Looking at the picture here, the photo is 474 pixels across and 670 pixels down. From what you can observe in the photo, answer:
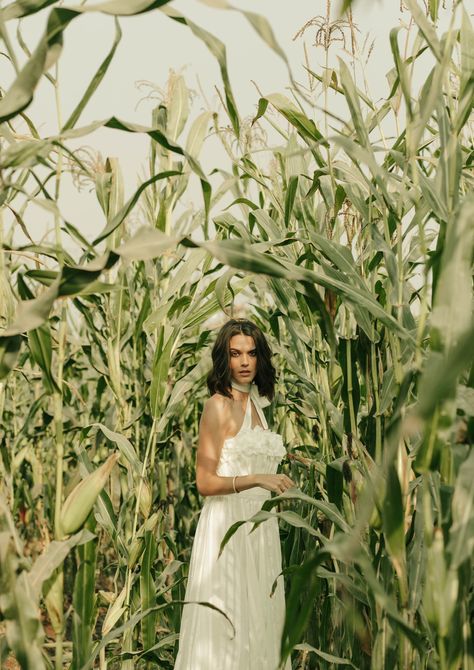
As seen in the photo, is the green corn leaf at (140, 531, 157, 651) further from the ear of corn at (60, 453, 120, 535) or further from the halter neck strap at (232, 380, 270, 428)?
the ear of corn at (60, 453, 120, 535)

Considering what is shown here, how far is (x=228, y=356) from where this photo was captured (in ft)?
8.64

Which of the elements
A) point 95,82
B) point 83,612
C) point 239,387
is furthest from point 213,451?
point 95,82

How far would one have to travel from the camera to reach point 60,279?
4.01 ft

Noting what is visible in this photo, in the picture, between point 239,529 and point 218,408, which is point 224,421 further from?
point 239,529

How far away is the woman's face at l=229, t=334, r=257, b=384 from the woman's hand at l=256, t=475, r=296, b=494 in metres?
0.38

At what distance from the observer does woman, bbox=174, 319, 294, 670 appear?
243cm

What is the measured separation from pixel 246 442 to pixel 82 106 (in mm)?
1355

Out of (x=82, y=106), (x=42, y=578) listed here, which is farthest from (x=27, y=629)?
(x=82, y=106)

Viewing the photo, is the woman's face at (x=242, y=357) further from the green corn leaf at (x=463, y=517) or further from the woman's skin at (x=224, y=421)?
the green corn leaf at (x=463, y=517)

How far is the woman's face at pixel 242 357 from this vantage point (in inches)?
103

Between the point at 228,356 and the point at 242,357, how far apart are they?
0.16 ft

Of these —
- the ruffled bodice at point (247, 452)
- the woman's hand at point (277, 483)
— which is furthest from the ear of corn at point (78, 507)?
the ruffled bodice at point (247, 452)

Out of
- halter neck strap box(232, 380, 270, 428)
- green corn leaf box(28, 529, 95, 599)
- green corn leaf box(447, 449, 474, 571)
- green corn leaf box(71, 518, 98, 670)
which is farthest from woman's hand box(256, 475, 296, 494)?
green corn leaf box(447, 449, 474, 571)

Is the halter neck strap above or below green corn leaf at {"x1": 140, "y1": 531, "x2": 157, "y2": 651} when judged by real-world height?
above
